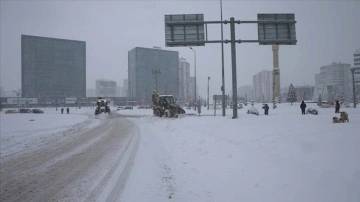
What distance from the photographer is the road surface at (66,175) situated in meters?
6.75

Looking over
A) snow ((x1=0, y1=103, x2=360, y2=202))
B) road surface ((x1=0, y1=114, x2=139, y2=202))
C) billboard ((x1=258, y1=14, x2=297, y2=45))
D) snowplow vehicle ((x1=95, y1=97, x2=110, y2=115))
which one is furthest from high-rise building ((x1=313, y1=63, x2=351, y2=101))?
road surface ((x1=0, y1=114, x2=139, y2=202))

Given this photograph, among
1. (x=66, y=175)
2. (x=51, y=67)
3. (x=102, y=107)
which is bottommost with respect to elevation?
(x=66, y=175)

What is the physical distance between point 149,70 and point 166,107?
6049 inches

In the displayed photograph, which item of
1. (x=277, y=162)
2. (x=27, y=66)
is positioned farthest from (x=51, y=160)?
(x=27, y=66)

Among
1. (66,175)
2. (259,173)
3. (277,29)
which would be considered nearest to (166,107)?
(277,29)

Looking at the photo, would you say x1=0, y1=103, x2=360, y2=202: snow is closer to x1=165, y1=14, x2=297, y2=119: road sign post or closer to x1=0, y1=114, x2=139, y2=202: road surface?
x1=0, y1=114, x2=139, y2=202: road surface

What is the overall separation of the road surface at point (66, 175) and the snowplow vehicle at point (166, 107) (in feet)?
66.6

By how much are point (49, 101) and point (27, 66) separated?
101ft

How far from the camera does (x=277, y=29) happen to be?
23234 millimetres

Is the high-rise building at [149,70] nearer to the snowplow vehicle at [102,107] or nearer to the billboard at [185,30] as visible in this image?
the snowplow vehicle at [102,107]

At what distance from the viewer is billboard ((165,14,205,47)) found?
2309 centimetres

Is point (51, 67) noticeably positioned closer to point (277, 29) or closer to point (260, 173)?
point (277, 29)

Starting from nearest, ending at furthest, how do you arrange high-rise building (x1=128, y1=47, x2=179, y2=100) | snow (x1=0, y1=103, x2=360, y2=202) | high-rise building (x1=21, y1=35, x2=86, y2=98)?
1. snow (x1=0, y1=103, x2=360, y2=202)
2. high-rise building (x1=21, y1=35, x2=86, y2=98)
3. high-rise building (x1=128, y1=47, x2=179, y2=100)

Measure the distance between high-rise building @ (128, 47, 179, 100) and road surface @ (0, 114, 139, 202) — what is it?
164525 mm
